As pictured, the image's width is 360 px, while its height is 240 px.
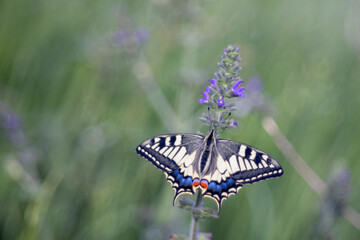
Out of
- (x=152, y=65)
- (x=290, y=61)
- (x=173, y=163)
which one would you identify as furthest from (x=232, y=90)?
(x=290, y=61)

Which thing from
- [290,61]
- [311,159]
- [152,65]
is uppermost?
[290,61]

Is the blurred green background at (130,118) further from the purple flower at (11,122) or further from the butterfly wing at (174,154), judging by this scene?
the butterfly wing at (174,154)

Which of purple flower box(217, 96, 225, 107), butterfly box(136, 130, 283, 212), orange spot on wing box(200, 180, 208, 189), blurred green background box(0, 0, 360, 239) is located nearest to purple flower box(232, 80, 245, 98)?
purple flower box(217, 96, 225, 107)

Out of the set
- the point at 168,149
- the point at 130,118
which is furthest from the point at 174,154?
the point at 130,118

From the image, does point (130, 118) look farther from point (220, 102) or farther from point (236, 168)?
point (220, 102)

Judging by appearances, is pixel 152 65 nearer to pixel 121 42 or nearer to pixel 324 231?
pixel 121 42

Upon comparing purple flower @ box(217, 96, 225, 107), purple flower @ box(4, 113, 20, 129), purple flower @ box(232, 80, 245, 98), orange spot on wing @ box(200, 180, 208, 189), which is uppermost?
purple flower @ box(4, 113, 20, 129)

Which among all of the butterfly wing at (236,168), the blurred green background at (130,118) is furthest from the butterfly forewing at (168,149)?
the blurred green background at (130,118)

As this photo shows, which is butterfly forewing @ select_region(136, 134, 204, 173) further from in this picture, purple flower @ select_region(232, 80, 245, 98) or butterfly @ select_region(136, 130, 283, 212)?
purple flower @ select_region(232, 80, 245, 98)
